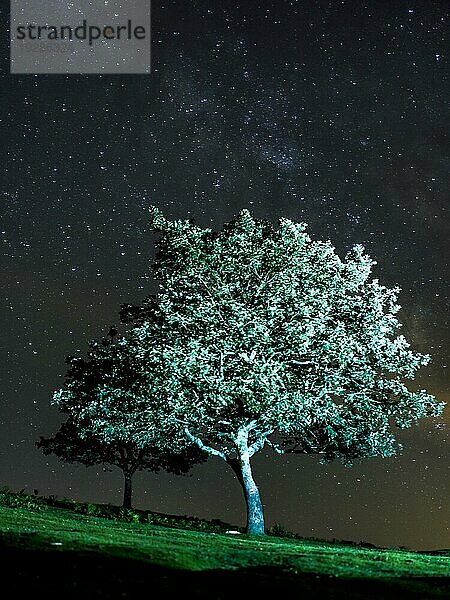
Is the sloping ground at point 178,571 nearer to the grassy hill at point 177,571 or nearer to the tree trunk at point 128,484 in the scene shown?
the grassy hill at point 177,571

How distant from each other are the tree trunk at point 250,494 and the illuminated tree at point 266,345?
0.06m

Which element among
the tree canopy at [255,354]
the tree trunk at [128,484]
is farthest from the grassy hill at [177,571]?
the tree trunk at [128,484]

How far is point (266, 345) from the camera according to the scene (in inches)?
1455

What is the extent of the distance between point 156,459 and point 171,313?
918 inches

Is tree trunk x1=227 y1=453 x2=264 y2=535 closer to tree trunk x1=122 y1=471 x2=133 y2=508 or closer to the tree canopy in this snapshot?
the tree canopy

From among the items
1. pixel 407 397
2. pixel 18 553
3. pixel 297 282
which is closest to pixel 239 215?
pixel 297 282

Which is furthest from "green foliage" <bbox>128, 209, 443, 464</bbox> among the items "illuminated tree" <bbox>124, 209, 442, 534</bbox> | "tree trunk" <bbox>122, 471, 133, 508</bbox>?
"tree trunk" <bbox>122, 471, 133, 508</bbox>

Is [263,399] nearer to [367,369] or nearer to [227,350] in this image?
[227,350]

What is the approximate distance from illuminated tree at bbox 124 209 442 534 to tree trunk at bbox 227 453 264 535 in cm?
6

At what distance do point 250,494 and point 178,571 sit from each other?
2405cm

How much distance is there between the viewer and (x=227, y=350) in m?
36.7

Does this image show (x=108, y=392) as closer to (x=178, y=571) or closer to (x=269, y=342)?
(x=269, y=342)

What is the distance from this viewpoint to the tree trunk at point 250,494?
1549 inches

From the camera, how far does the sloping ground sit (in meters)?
13.8
